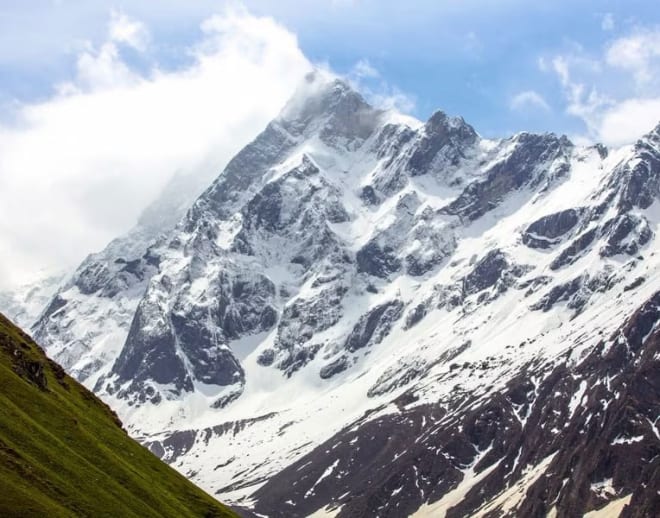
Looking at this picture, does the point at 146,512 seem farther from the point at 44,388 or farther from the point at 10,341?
the point at 10,341

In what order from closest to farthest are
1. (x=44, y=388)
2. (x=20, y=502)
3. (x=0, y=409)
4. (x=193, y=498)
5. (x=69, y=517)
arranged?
(x=20, y=502) → (x=69, y=517) → (x=0, y=409) → (x=44, y=388) → (x=193, y=498)

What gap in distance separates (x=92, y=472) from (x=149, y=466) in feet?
95.6

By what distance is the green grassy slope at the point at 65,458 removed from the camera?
103062mm

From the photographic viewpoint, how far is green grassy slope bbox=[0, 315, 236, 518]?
103 meters

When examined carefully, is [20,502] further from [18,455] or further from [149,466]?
[149,466]

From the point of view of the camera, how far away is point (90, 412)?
6033 inches

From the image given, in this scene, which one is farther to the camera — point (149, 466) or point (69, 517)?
point (149, 466)

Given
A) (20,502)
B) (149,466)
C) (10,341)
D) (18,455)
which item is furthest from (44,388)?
(20,502)

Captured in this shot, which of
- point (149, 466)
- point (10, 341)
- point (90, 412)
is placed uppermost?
point (10, 341)

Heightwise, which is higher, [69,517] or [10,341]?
[10,341]

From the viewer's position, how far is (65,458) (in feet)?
382

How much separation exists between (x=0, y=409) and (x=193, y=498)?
139 ft

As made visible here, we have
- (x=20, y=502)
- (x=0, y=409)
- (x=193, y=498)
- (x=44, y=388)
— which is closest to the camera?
(x=20, y=502)

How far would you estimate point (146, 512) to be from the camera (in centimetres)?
12138
